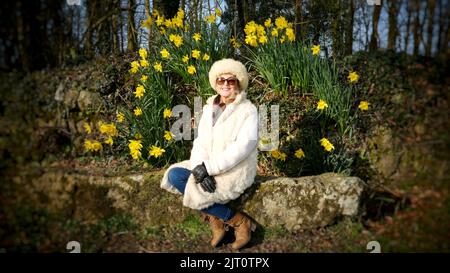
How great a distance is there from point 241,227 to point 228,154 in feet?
2.12

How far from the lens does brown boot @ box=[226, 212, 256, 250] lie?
2.73 metres

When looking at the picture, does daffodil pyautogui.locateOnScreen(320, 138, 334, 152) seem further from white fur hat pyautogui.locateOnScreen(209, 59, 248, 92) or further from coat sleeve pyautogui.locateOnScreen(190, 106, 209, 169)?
coat sleeve pyautogui.locateOnScreen(190, 106, 209, 169)

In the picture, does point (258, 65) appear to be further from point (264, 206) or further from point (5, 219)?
point (5, 219)

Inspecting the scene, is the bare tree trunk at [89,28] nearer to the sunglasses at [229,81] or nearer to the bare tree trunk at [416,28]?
the sunglasses at [229,81]

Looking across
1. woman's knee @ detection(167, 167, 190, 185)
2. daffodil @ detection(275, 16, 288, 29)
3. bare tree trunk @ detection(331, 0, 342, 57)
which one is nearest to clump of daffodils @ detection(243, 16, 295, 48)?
daffodil @ detection(275, 16, 288, 29)

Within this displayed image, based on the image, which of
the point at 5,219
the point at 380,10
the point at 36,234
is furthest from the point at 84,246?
the point at 380,10

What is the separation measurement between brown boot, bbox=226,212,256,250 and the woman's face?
0.97 meters

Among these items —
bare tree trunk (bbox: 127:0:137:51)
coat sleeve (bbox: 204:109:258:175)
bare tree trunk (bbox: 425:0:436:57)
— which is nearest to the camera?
coat sleeve (bbox: 204:109:258:175)

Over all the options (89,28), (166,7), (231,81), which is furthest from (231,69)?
(166,7)

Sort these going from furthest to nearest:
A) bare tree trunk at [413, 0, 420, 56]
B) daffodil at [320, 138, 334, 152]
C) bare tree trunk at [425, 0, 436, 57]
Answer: daffodil at [320, 138, 334, 152] → bare tree trunk at [413, 0, 420, 56] → bare tree trunk at [425, 0, 436, 57]

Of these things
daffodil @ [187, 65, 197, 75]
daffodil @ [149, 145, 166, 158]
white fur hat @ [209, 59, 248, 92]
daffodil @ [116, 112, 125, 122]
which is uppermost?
daffodil @ [187, 65, 197, 75]

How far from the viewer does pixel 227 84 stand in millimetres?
2688

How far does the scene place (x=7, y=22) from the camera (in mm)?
2928

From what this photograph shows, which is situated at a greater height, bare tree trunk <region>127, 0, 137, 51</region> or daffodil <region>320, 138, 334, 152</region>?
bare tree trunk <region>127, 0, 137, 51</region>
